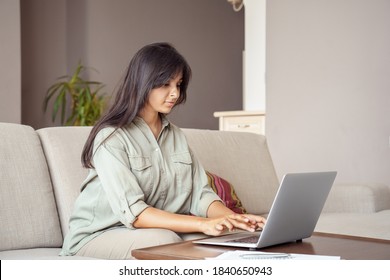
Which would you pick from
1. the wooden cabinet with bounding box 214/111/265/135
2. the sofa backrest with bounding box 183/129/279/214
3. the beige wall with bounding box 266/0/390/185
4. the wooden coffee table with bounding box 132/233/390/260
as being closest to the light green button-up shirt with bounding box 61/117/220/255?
the wooden coffee table with bounding box 132/233/390/260

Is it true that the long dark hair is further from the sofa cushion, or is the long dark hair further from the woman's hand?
the sofa cushion

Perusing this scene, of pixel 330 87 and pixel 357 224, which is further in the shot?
pixel 330 87

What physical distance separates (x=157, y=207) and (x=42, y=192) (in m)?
0.40

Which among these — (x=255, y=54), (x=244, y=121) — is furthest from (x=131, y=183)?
(x=255, y=54)

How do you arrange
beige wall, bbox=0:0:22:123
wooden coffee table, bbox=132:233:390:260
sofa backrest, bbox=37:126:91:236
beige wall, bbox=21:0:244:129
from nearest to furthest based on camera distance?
wooden coffee table, bbox=132:233:390:260 → sofa backrest, bbox=37:126:91:236 → beige wall, bbox=0:0:22:123 → beige wall, bbox=21:0:244:129

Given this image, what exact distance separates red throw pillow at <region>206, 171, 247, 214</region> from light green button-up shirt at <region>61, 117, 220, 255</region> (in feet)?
1.47

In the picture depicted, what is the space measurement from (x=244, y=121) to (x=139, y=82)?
3.20m

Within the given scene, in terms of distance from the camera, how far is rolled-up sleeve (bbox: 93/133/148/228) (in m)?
1.88

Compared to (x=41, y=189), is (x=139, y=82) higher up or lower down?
higher up

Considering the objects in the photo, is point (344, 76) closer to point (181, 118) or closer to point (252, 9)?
point (252, 9)

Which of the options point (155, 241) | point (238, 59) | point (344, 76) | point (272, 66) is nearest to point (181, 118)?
point (238, 59)

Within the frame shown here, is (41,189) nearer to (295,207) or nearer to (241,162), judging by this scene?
(295,207)

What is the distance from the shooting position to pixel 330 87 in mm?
4348

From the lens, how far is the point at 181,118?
7.03m
